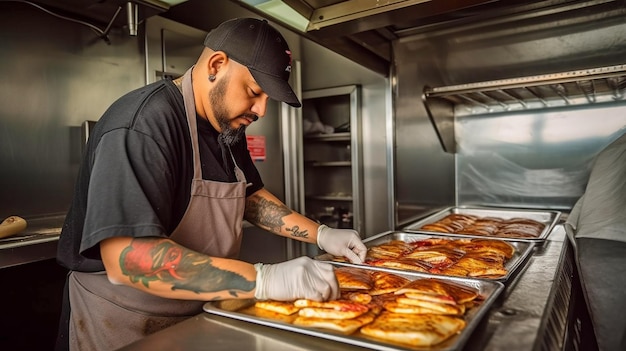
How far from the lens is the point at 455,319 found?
3.57ft

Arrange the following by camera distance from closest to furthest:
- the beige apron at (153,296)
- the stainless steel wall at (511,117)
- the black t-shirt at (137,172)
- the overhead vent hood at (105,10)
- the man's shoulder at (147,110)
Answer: the black t-shirt at (137,172)
the man's shoulder at (147,110)
the beige apron at (153,296)
the overhead vent hood at (105,10)
the stainless steel wall at (511,117)

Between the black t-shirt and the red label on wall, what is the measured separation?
6.60 feet

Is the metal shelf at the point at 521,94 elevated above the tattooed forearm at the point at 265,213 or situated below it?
above

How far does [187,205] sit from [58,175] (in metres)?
1.66

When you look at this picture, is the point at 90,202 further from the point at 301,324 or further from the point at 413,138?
the point at 413,138

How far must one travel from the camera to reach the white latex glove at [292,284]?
1.21 m

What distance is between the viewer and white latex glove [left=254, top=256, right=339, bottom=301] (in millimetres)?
1210

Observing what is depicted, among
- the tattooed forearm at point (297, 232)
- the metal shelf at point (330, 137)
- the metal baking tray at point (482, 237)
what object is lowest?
the metal baking tray at point (482, 237)

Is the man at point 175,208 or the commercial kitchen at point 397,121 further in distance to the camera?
the commercial kitchen at point 397,121

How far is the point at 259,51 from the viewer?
1.45m

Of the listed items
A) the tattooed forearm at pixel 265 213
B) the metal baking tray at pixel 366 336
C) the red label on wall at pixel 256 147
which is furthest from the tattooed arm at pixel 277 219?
the red label on wall at pixel 256 147

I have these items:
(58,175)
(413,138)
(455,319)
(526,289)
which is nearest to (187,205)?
(455,319)

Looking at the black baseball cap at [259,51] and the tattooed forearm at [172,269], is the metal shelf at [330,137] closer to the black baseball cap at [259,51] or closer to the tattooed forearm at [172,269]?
the black baseball cap at [259,51]

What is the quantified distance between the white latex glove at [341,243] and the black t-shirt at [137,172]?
1.84 feet
